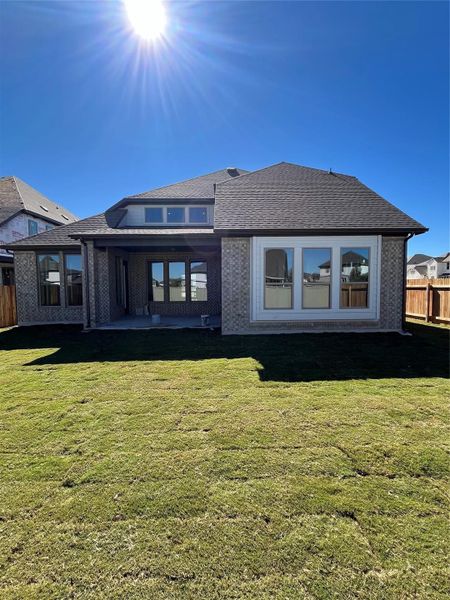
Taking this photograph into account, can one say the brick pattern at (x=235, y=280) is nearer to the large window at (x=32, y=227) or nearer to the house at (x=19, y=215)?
the house at (x=19, y=215)

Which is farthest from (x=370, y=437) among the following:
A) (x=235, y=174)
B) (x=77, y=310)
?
(x=235, y=174)

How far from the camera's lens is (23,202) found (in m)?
22.9

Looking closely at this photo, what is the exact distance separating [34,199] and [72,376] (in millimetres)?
25591

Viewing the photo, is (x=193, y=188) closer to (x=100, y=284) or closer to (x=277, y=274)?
(x=100, y=284)

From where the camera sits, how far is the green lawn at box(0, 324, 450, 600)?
1890 millimetres

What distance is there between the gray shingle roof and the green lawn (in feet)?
36.8

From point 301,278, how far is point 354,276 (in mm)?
1786

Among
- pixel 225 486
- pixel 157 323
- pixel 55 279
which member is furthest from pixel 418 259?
pixel 225 486

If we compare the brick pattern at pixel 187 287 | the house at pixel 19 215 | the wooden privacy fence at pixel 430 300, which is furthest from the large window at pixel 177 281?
the wooden privacy fence at pixel 430 300

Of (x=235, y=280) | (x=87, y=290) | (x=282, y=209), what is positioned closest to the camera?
(x=235, y=280)

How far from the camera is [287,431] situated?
3.70 meters

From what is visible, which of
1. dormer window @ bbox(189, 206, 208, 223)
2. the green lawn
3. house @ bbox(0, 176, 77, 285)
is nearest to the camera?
the green lawn

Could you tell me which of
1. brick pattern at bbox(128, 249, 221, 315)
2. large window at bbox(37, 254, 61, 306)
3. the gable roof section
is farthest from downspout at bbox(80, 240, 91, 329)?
the gable roof section

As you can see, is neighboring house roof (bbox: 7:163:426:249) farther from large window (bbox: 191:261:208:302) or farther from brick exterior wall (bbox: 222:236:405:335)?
large window (bbox: 191:261:208:302)
